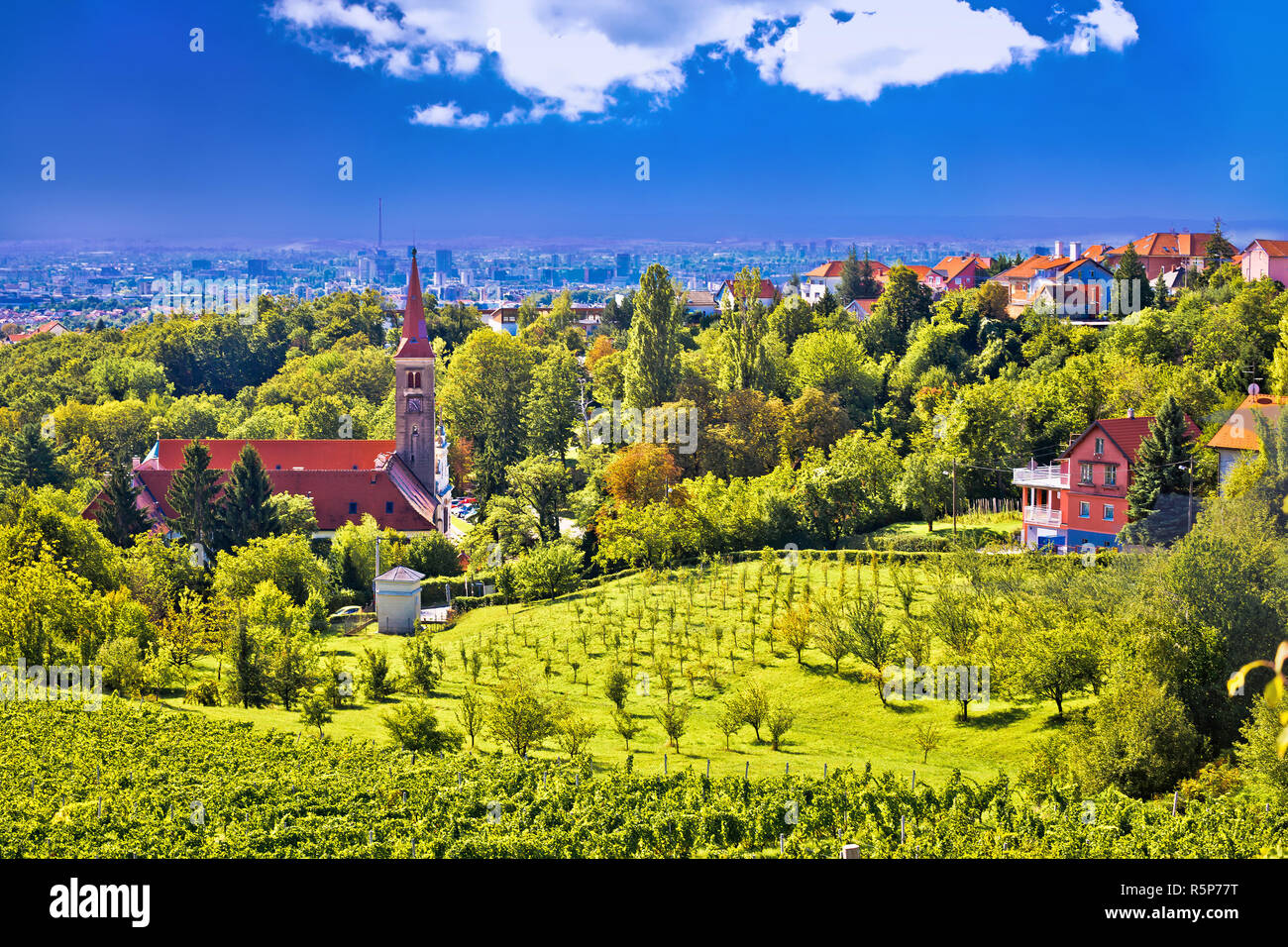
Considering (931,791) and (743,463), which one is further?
(743,463)

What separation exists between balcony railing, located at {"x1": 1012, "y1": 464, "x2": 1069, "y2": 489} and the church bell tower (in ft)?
97.5

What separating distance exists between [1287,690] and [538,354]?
75833 millimetres

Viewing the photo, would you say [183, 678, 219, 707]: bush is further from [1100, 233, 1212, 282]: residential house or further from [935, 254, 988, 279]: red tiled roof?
[935, 254, 988, 279]: red tiled roof

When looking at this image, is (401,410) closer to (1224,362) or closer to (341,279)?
(1224,362)

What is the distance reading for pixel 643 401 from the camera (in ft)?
171

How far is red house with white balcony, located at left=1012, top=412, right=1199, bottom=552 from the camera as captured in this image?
1332 inches

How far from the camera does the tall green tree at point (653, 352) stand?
171 feet

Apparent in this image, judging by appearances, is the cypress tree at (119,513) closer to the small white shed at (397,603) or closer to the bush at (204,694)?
the small white shed at (397,603)

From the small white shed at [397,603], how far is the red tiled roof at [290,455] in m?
18.2

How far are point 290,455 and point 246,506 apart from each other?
10.9m

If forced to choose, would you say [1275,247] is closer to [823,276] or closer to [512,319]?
[823,276]

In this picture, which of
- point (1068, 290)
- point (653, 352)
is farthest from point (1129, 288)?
point (653, 352)

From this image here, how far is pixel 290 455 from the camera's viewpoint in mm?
53531
